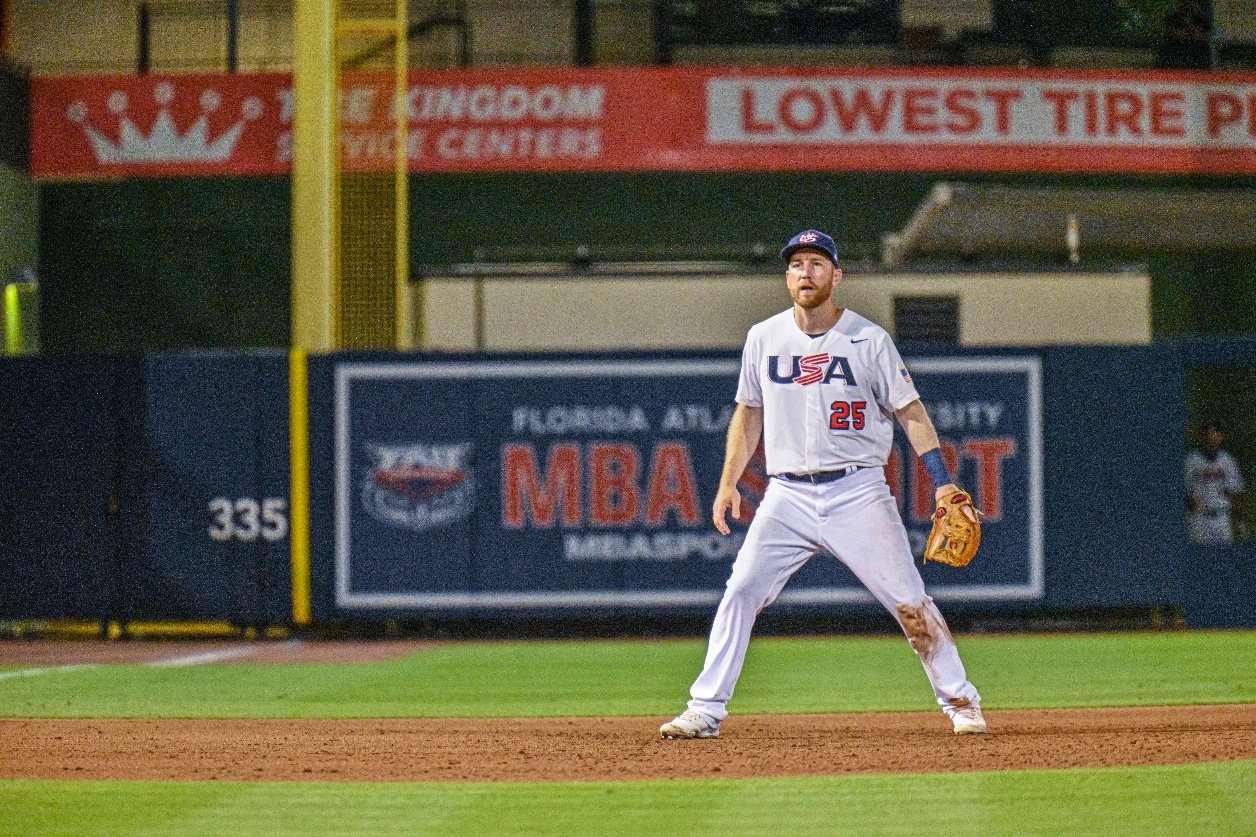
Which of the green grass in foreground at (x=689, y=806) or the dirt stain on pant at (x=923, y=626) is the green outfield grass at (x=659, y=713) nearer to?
the green grass in foreground at (x=689, y=806)

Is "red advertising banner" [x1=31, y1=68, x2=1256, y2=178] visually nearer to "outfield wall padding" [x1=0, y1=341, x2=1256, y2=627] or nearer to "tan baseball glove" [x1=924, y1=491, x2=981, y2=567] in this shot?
"outfield wall padding" [x1=0, y1=341, x2=1256, y2=627]

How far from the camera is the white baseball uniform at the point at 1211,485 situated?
14.0 meters

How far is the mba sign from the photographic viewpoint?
45.0ft

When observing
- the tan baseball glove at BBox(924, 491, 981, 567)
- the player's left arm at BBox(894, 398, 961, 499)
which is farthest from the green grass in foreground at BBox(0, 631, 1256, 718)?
the player's left arm at BBox(894, 398, 961, 499)

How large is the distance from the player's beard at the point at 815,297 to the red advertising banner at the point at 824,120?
13.4 metres

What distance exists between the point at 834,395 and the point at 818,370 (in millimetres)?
121

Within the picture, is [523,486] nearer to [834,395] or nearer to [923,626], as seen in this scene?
[834,395]

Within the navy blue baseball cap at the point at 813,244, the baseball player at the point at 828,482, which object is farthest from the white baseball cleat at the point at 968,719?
the navy blue baseball cap at the point at 813,244

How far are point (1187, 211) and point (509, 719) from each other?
42.4ft

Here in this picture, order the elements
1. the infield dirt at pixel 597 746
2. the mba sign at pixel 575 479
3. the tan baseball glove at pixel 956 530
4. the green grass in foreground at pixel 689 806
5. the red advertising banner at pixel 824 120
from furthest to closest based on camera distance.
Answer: the red advertising banner at pixel 824 120, the mba sign at pixel 575 479, the tan baseball glove at pixel 956 530, the infield dirt at pixel 597 746, the green grass in foreground at pixel 689 806

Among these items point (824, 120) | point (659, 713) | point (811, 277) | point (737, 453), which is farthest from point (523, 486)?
point (824, 120)

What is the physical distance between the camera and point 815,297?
6414mm

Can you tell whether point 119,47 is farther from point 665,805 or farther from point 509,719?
point 665,805

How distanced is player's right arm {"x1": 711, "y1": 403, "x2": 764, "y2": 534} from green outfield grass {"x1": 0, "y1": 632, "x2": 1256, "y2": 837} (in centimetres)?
146
